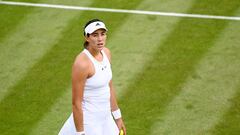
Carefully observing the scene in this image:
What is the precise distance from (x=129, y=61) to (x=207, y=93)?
1605mm

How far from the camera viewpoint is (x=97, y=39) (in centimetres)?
653

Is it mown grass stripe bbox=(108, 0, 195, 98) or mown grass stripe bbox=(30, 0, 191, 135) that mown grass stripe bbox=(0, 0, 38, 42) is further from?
mown grass stripe bbox=(108, 0, 195, 98)

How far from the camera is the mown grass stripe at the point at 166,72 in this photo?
8836 mm

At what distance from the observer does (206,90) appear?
9.31 m

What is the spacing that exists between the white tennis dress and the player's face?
4.6 inches

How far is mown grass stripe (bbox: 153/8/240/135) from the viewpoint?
338 inches

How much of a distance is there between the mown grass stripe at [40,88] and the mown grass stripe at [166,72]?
3.84 feet

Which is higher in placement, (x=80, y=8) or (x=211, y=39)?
(x=80, y=8)

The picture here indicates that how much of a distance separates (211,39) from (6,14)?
4.25 meters

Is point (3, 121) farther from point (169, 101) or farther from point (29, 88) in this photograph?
point (169, 101)

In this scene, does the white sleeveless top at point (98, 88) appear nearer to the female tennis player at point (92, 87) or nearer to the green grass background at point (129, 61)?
the female tennis player at point (92, 87)

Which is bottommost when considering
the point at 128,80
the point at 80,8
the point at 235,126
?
the point at 235,126

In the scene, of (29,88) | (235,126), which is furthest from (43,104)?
(235,126)

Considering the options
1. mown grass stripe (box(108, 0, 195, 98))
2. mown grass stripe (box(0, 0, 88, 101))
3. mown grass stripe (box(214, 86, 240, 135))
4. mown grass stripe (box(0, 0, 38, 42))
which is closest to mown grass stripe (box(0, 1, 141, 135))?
mown grass stripe (box(0, 0, 88, 101))
